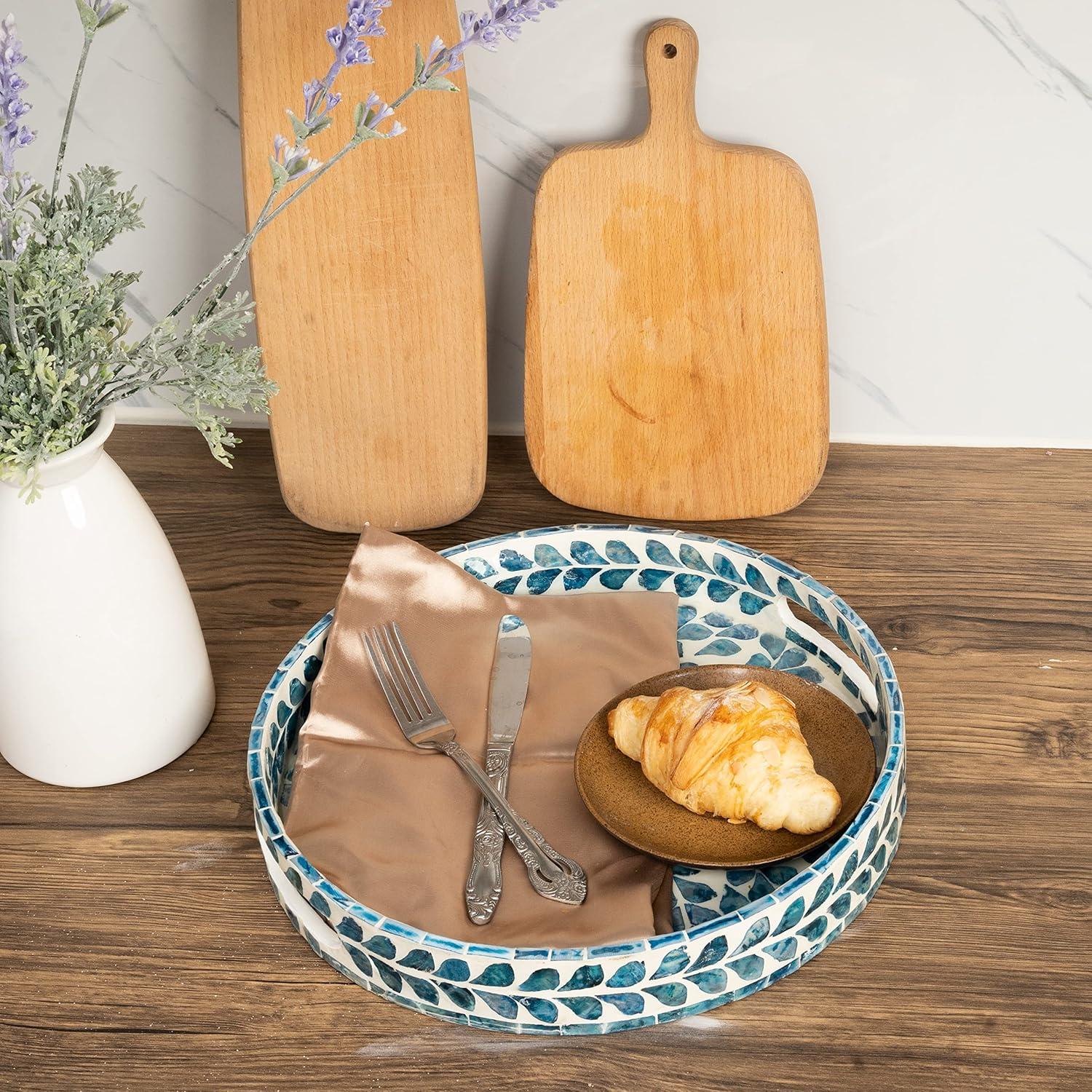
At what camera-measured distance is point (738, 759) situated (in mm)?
642

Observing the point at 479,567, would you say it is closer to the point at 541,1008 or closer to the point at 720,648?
the point at 720,648

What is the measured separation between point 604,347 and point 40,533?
0.48 metres

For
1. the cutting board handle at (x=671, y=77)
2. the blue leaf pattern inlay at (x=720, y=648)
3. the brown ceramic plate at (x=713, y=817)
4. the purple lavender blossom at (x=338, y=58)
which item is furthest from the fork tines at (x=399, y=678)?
the cutting board handle at (x=671, y=77)

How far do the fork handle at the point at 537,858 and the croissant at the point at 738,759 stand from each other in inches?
2.9

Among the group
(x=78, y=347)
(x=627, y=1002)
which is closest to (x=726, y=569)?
(x=627, y=1002)

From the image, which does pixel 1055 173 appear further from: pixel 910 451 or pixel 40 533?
pixel 40 533

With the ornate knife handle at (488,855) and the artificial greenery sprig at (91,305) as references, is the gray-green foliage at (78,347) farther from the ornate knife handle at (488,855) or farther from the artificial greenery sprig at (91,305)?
the ornate knife handle at (488,855)

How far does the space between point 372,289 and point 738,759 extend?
1.67ft

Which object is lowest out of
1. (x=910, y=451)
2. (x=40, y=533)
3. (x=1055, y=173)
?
(x=910, y=451)

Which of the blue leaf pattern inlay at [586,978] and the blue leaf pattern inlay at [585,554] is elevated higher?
the blue leaf pattern inlay at [585,554]

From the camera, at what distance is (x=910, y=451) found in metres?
1.09

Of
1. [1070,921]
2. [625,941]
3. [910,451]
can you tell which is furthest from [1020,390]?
[625,941]

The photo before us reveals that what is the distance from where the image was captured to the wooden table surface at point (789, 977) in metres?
0.60

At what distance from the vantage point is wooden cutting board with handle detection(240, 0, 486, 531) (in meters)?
0.88
